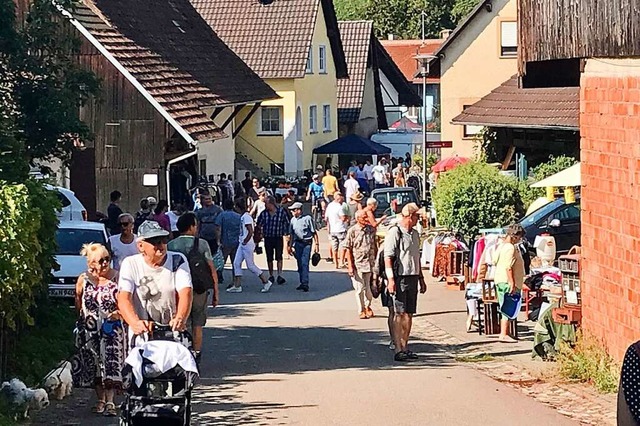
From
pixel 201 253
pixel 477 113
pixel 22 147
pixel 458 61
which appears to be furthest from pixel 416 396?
pixel 458 61

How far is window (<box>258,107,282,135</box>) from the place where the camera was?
169 ft

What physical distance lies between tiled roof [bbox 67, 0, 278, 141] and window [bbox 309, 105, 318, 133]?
10.9m

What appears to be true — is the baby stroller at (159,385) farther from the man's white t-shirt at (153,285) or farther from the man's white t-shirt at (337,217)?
the man's white t-shirt at (337,217)

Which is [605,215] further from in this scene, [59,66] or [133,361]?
[59,66]

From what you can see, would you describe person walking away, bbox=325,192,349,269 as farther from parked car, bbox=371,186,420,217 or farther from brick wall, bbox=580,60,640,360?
brick wall, bbox=580,60,640,360

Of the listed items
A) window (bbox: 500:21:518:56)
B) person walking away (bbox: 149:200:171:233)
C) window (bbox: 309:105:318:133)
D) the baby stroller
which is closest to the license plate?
person walking away (bbox: 149:200:171:233)

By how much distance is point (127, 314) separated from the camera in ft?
32.7

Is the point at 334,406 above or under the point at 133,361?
under

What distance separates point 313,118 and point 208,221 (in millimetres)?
32319

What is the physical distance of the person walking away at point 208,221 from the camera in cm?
2230

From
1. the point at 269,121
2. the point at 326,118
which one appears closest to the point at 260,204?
the point at 269,121

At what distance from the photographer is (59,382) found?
465 inches

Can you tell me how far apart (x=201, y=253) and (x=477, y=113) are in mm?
23303

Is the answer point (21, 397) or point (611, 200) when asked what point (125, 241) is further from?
point (611, 200)
